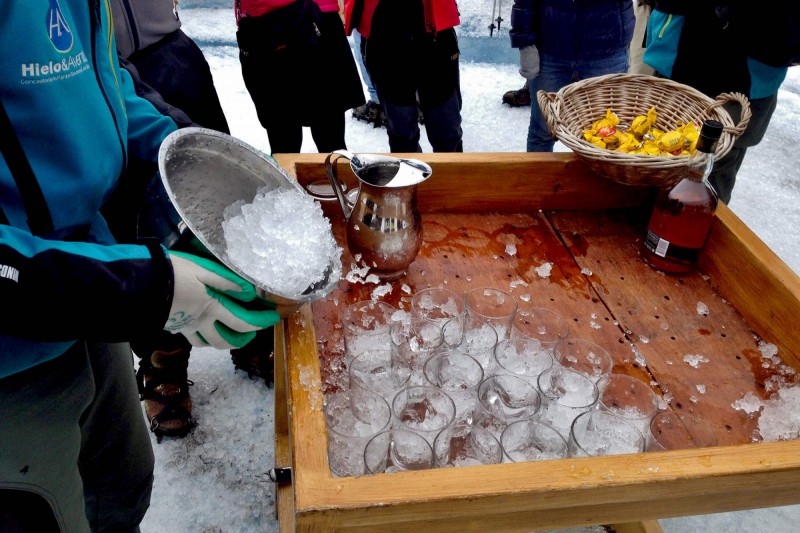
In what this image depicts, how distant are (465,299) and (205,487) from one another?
1.08 meters

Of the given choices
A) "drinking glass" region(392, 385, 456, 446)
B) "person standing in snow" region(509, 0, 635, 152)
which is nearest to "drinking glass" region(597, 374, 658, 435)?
"drinking glass" region(392, 385, 456, 446)

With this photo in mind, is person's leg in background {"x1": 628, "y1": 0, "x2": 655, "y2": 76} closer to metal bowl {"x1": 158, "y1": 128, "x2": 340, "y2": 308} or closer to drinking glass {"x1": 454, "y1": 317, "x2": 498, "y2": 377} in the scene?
drinking glass {"x1": 454, "y1": 317, "x2": 498, "y2": 377}

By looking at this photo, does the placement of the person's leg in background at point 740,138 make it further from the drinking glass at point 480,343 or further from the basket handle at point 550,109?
the drinking glass at point 480,343

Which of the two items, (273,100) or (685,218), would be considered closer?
(685,218)

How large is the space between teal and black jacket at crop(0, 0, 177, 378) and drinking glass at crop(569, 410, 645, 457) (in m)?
0.69

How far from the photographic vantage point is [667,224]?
4.53ft

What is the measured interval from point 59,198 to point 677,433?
3.63 feet

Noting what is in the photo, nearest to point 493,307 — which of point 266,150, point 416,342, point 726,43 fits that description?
point 416,342

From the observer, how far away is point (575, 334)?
1.23 metres

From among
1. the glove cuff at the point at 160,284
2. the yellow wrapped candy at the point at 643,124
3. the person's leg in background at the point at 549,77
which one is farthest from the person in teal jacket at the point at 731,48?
the glove cuff at the point at 160,284

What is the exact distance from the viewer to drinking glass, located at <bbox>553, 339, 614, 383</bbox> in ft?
3.65

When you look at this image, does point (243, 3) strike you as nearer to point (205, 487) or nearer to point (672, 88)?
point (672, 88)

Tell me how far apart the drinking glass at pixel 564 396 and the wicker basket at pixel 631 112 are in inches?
22.5

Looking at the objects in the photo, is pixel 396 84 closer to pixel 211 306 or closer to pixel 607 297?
pixel 607 297
